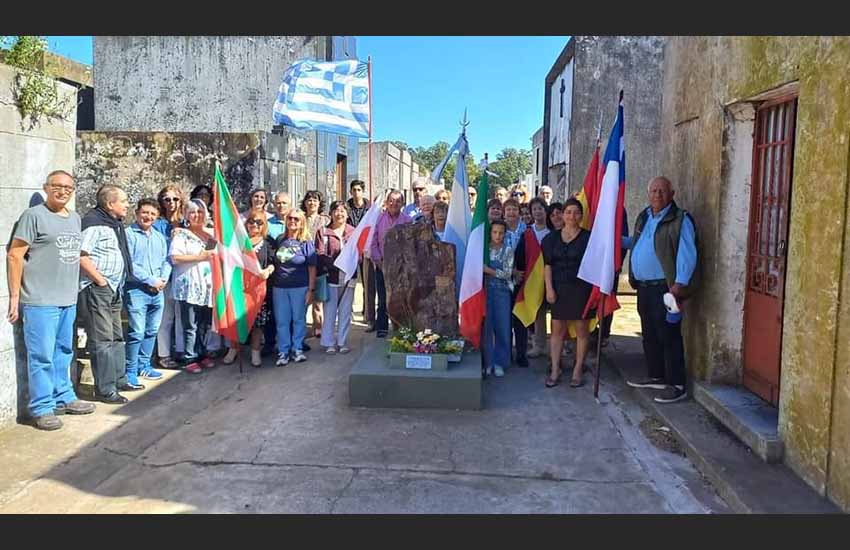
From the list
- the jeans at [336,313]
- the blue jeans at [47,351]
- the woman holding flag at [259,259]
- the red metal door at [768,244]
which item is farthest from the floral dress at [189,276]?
the red metal door at [768,244]

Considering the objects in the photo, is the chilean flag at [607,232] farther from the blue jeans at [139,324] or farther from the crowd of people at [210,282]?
the blue jeans at [139,324]

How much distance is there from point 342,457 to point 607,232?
2.94 m

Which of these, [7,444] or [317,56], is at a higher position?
[317,56]

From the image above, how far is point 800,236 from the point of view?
388cm

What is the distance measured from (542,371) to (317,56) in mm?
11399

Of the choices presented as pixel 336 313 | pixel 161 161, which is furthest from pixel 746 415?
pixel 161 161

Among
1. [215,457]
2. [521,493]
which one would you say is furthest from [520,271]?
[215,457]

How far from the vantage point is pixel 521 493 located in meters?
3.98

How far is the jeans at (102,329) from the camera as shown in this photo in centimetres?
544

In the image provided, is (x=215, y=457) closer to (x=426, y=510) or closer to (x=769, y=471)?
(x=426, y=510)

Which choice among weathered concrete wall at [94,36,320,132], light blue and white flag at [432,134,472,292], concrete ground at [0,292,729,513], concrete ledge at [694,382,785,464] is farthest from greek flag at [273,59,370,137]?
weathered concrete wall at [94,36,320,132]

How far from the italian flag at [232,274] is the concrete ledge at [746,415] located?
4285mm

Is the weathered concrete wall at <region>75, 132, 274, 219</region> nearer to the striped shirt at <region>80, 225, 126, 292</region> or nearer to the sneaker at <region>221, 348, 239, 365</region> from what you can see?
the sneaker at <region>221, 348, 239, 365</region>

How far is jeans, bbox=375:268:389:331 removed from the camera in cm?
779
